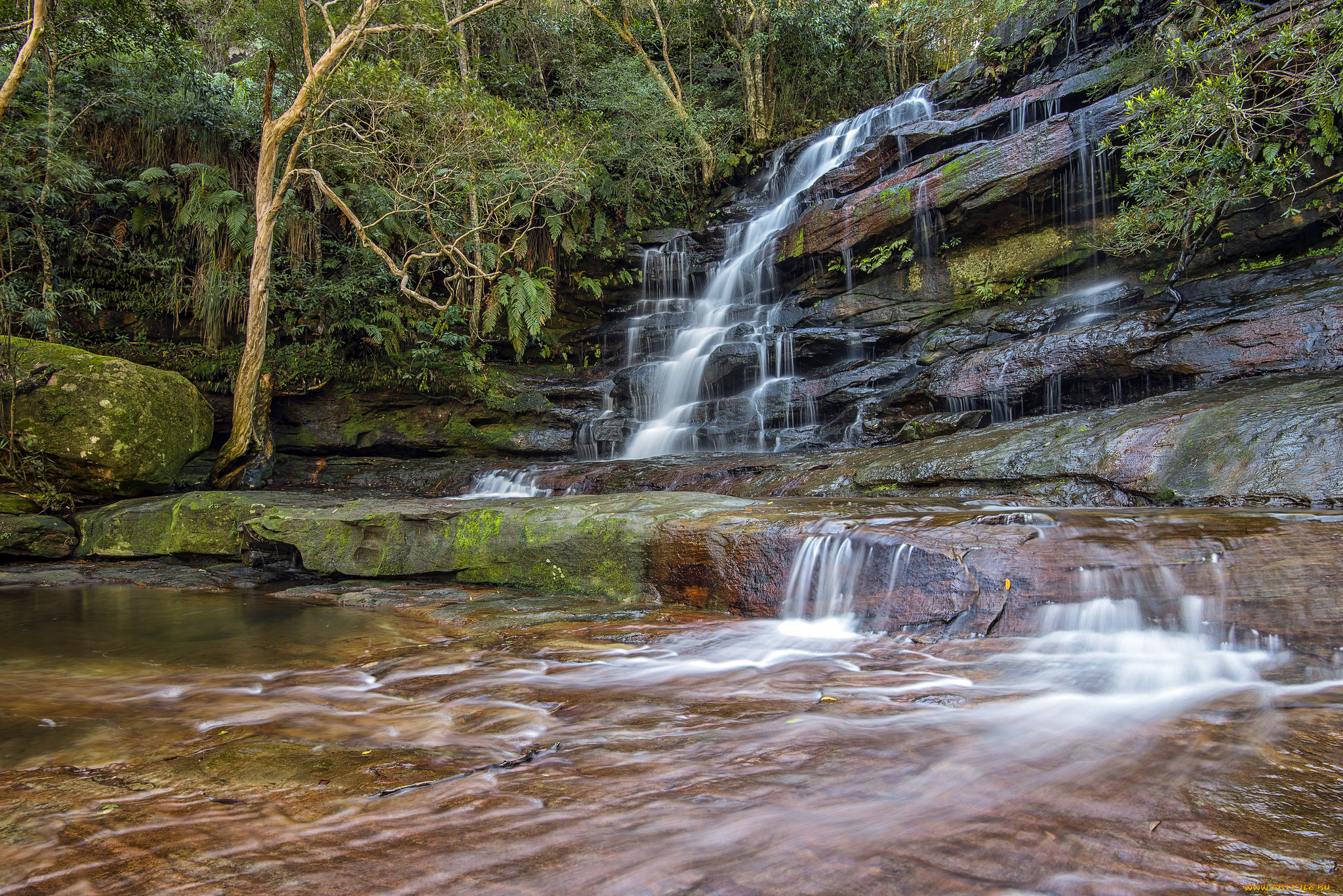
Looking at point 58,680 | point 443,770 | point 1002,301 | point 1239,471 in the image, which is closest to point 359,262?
point 58,680

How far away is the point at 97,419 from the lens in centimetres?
827

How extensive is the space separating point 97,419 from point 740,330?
1016cm

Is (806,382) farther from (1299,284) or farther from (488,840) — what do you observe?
(488,840)

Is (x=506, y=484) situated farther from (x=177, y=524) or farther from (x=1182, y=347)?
(x=1182, y=347)

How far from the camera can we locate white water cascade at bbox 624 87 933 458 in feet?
37.1

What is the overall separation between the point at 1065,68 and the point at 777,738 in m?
15.7

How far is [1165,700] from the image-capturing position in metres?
2.96

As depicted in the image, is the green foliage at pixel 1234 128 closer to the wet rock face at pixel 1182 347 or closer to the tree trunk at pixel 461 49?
the wet rock face at pixel 1182 347

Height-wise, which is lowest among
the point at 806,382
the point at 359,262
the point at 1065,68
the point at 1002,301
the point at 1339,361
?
the point at 1339,361

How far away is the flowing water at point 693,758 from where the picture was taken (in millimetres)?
1548

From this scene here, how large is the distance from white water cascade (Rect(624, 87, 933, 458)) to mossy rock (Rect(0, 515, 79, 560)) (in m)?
7.80

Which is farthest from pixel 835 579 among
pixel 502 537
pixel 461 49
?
pixel 461 49

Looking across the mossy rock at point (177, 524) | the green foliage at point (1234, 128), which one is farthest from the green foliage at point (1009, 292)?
the mossy rock at point (177, 524)

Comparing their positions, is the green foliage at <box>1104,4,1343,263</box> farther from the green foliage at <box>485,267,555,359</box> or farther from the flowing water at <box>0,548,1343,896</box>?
the green foliage at <box>485,267,555,359</box>
